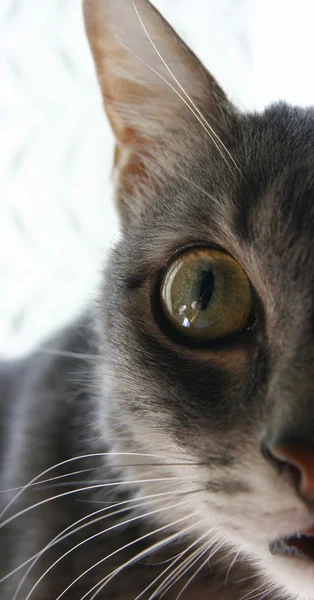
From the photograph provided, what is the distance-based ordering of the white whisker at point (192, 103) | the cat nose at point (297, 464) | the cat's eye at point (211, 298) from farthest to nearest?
the white whisker at point (192, 103)
the cat's eye at point (211, 298)
the cat nose at point (297, 464)

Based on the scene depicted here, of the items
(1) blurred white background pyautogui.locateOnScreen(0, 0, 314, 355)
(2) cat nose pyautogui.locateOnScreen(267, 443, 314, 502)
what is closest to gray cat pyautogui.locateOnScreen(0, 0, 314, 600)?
(2) cat nose pyautogui.locateOnScreen(267, 443, 314, 502)

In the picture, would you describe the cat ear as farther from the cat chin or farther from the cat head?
the cat chin

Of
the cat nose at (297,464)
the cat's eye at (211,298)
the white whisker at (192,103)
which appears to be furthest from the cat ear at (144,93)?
the cat nose at (297,464)

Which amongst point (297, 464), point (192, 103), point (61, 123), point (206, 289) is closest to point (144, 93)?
point (192, 103)

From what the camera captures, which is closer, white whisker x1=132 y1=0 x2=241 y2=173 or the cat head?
the cat head

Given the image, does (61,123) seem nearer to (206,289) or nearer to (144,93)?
(144,93)

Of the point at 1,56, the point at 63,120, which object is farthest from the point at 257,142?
the point at 1,56

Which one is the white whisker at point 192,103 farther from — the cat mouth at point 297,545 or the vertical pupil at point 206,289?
the cat mouth at point 297,545
